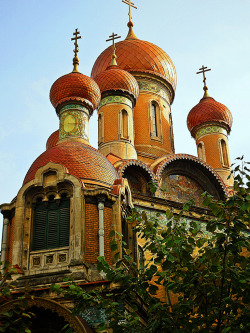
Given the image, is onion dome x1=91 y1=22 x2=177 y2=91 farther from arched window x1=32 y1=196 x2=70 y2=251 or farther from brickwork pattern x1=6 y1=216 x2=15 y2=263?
brickwork pattern x1=6 y1=216 x2=15 y2=263

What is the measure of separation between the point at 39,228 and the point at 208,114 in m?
10.4

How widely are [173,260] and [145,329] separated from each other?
88cm

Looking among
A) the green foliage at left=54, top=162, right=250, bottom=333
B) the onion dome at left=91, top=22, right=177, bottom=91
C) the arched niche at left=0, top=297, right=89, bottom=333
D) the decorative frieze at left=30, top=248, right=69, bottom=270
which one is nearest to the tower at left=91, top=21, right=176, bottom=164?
the onion dome at left=91, top=22, right=177, bottom=91

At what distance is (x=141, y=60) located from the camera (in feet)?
63.8

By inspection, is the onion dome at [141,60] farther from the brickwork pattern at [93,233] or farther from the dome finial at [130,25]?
the brickwork pattern at [93,233]

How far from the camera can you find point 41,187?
10.9 metres

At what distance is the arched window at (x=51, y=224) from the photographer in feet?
34.0

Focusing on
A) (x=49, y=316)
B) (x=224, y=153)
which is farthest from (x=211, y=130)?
(x=49, y=316)

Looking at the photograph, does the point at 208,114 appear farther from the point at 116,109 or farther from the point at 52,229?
the point at 52,229

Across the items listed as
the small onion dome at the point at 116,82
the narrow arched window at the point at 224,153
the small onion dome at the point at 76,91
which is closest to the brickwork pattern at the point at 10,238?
the small onion dome at the point at 76,91

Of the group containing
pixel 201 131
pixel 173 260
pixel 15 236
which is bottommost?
pixel 173 260

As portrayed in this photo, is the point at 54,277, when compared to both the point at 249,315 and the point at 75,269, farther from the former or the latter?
the point at 249,315

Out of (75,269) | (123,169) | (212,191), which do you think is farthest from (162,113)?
(75,269)

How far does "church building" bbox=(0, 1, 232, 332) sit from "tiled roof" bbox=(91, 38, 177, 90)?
0.13ft
